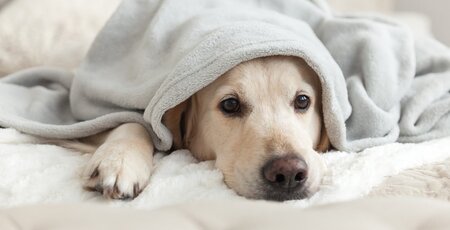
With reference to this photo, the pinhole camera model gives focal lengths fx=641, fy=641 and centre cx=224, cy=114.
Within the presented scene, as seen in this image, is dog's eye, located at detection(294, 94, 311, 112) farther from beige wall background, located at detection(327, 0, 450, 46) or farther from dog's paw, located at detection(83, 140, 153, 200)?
beige wall background, located at detection(327, 0, 450, 46)

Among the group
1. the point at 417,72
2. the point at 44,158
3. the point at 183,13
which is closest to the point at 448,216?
the point at 44,158

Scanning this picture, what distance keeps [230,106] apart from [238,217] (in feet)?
2.95

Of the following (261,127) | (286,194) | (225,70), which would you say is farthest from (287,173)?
(225,70)

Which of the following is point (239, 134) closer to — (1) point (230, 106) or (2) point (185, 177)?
(1) point (230, 106)

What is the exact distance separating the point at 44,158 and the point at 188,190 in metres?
0.38

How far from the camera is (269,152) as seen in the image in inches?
53.2

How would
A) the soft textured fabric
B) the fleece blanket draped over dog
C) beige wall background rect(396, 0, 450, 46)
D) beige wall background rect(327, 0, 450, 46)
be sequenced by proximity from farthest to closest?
beige wall background rect(396, 0, 450, 46) → beige wall background rect(327, 0, 450, 46) → the fleece blanket draped over dog → the soft textured fabric

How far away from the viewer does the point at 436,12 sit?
12.7 feet

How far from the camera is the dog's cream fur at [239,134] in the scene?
1323 millimetres

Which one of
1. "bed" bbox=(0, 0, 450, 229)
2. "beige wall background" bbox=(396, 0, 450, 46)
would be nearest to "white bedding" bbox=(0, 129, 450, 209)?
"bed" bbox=(0, 0, 450, 229)

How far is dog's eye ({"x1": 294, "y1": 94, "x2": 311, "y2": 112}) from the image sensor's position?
62.3 inches

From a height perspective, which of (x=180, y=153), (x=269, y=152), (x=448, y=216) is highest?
(x=448, y=216)

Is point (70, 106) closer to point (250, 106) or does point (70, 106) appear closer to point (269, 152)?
point (250, 106)

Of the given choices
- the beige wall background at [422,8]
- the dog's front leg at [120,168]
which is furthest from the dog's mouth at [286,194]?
the beige wall background at [422,8]
